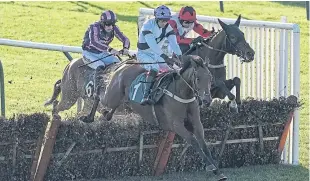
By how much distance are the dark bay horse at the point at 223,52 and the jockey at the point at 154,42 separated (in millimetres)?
784

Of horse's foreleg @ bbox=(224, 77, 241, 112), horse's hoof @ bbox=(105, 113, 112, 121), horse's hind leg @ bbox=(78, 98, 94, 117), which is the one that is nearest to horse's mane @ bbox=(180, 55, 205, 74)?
horse's foreleg @ bbox=(224, 77, 241, 112)

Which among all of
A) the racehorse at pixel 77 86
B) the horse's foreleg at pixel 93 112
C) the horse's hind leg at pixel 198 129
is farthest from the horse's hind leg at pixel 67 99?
the horse's hind leg at pixel 198 129

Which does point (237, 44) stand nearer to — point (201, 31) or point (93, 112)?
point (201, 31)

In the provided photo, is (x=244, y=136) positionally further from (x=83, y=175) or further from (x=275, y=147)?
(x=83, y=175)

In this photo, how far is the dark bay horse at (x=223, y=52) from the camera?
12.5m

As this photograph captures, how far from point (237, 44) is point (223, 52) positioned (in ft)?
1.00

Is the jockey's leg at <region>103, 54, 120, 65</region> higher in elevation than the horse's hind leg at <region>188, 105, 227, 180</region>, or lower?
higher

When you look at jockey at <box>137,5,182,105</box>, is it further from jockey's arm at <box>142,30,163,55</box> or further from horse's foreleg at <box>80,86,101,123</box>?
horse's foreleg at <box>80,86,101,123</box>

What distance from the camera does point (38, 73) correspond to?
1906 centimetres

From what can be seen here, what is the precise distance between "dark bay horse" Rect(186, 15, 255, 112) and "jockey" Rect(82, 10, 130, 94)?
0.95 metres

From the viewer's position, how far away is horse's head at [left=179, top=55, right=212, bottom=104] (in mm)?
10977

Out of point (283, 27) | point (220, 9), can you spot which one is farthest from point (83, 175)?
point (220, 9)

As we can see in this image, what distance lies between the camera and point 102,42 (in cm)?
1312

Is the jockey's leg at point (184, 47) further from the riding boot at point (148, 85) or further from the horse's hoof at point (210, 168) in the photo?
the horse's hoof at point (210, 168)
